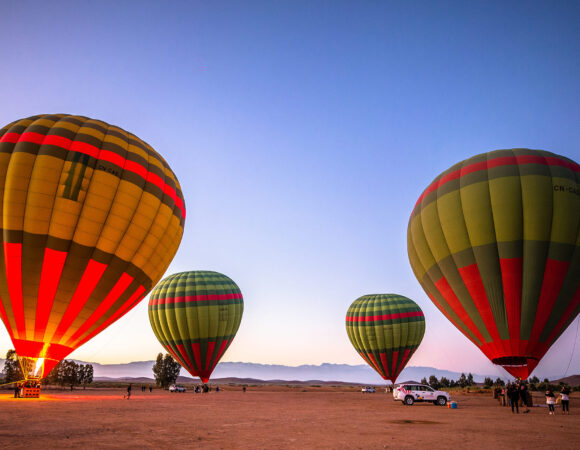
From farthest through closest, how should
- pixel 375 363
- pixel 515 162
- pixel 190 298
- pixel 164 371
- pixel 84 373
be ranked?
pixel 164 371 < pixel 84 373 < pixel 375 363 < pixel 190 298 < pixel 515 162

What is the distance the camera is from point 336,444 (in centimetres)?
943

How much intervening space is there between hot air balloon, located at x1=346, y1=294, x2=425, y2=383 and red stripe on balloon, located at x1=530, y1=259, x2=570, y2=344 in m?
25.3

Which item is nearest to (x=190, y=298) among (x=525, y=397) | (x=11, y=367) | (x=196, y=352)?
(x=196, y=352)

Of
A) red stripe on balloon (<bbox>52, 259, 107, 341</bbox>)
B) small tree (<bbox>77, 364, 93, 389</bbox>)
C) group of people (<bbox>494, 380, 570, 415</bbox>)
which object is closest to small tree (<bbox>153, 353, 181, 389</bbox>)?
small tree (<bbox>77, 364, 93, 389</bbox>)

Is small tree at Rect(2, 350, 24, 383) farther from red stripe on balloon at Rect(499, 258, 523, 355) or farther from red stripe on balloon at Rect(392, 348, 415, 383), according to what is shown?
red stripe on balloon at Rect(499, 258, 523, 355)

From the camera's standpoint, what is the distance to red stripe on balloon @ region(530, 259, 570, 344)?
18.2 meters

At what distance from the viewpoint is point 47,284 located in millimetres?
18656

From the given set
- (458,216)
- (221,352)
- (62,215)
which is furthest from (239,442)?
(221,352)

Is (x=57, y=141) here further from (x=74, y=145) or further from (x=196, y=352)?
(x=196, y=352)

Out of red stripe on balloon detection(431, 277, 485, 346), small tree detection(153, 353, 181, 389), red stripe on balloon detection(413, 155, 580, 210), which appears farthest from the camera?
small tree detection(153, 353, 181, 389)

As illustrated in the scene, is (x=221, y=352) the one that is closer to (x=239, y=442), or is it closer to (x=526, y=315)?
(x=526, y=315)

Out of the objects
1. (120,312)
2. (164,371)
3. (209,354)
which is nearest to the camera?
(120,312)

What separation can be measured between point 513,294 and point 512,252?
193 centimetres

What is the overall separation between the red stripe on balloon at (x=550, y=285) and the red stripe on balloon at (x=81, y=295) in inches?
822
